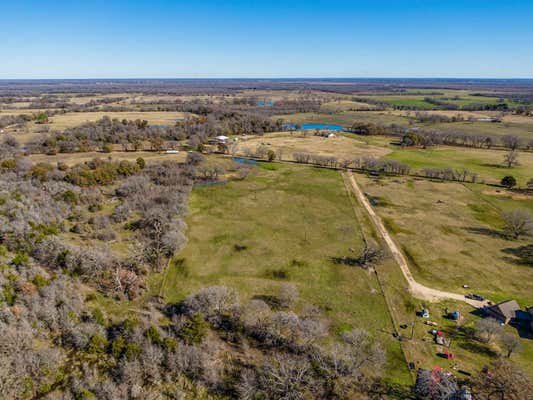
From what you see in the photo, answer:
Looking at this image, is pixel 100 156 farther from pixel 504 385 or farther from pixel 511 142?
pixel 511 142

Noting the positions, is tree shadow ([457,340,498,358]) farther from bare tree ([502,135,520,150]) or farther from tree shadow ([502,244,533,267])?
bare tree ([502,135,520,150])

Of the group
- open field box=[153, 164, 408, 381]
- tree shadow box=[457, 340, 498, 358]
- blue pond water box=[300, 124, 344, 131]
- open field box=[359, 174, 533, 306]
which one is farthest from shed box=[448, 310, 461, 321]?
blue pond water box=[300, 124, 344, 131]

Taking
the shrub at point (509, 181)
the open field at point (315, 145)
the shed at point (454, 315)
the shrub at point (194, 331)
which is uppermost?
the open field at point (315, 145)

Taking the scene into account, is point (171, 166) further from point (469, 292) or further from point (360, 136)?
point (360, 136)

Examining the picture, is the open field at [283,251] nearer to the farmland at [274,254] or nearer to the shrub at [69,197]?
the farmland at [274,254]

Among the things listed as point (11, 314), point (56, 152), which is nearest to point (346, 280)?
point (11, 314)

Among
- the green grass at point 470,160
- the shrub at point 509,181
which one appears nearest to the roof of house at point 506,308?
the shrub at point 509,181
